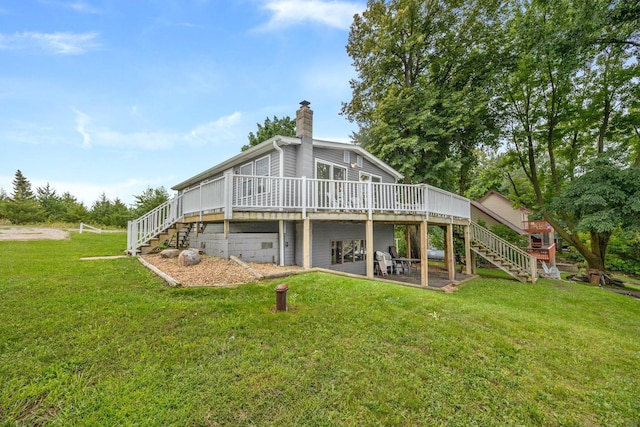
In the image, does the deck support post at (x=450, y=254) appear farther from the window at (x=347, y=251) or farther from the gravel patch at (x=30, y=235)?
the gravel patch at (x=30, y=235)

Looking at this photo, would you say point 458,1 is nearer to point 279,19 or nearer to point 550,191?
point 279,19

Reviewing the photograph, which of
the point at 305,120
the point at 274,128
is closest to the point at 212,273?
the point at 305,120

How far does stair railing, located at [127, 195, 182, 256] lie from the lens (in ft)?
34.2

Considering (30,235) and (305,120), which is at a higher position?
(305,120)

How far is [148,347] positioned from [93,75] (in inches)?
568

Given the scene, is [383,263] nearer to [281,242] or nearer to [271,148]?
[281,242]

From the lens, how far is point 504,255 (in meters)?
12.8

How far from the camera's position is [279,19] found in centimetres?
1277

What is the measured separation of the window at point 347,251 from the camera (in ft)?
37.3

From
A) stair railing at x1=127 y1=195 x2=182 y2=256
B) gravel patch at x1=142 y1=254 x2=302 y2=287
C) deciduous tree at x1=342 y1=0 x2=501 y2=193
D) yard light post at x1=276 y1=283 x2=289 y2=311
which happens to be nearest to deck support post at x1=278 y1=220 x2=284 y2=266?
gravel patch at x1=142 y1=254 x2=302 y2=287

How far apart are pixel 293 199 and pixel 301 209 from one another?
0.66 metres

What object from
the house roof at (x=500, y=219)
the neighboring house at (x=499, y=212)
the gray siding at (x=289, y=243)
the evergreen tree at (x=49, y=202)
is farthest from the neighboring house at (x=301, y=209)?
the evergreen tree at (x=49, y=202)

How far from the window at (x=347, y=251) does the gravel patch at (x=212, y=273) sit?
4047 millimetres

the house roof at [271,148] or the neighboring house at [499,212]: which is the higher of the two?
the house roof at [271,148]
